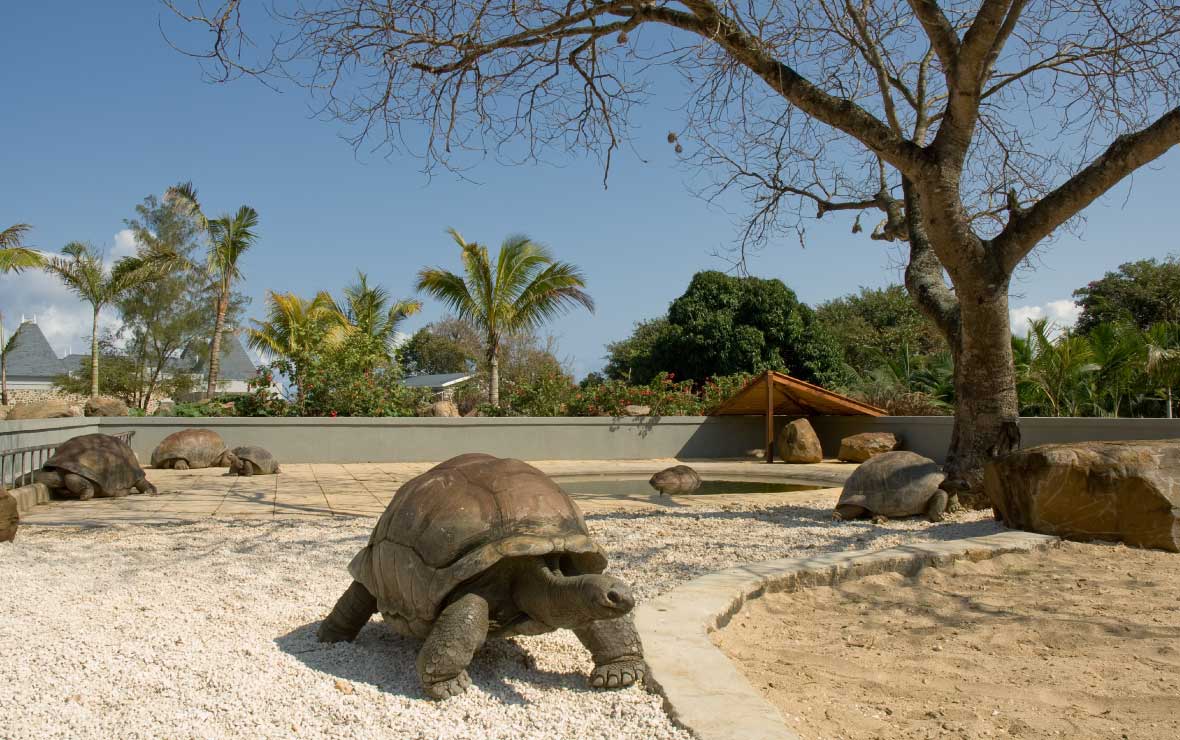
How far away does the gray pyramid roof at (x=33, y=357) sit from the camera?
45812mm

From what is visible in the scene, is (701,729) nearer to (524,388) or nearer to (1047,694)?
(1047,694)

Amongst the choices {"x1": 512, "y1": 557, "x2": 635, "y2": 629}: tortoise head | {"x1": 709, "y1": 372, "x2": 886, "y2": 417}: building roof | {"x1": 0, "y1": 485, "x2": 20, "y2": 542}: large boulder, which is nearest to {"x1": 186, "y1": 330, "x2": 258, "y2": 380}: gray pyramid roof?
{"x1": 709, "y1": 372, "x2": 886, "y2": 417}: building roof

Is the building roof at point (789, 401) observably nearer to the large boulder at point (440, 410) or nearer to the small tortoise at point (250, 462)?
the large boulder at point (440, 410)

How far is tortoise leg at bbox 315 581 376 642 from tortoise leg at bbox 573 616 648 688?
3.68 feet

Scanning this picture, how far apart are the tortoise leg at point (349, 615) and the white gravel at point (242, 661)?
0.07 m

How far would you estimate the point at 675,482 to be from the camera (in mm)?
11734

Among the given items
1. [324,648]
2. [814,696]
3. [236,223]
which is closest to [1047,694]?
[814,696]

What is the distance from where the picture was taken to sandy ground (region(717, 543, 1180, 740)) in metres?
3.01

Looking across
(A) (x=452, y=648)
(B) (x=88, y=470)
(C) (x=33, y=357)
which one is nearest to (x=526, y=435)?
(B) (x=88, y=470)

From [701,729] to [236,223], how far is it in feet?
99.9

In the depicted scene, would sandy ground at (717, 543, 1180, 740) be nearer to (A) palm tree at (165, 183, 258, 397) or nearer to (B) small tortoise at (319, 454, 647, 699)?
(B) small tortoise at (319, 454, 647, 699)

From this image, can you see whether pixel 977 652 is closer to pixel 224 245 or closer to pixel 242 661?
pixel 242 661

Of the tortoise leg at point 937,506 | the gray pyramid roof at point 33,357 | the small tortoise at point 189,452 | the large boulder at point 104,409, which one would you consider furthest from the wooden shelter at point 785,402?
the gray pyramid roof at point 33,357

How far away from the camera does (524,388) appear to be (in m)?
20.4
